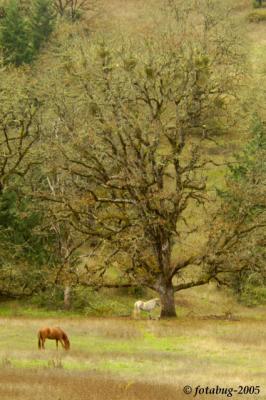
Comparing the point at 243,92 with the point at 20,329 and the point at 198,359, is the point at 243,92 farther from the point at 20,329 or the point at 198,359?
the point at 198,359

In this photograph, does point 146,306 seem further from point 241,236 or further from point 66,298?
point 66,298

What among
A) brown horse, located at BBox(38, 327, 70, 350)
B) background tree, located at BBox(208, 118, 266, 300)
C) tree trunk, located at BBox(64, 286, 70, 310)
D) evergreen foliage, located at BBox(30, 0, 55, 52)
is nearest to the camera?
brown horse, located at BBox(38, 327, 70, 350)

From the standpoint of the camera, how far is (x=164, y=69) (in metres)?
39.6

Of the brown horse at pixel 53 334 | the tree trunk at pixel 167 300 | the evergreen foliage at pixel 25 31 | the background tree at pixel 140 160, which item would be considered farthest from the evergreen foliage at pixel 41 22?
the brown horse at pixel 53 334

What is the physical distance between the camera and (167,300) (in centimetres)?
3884

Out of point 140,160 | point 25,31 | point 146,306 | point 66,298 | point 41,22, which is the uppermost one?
point 41,22

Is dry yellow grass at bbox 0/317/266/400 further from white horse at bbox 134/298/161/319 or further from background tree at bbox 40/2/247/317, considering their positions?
background tree at bbox 40/2/247/317

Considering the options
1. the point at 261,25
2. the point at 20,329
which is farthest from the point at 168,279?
the point at 261,25

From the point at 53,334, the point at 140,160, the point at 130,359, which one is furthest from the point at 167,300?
the point at 130,359

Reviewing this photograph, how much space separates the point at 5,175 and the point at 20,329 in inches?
630

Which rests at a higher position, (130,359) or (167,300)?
(130,359)

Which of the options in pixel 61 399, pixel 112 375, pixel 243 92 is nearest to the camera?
pixel 61 399

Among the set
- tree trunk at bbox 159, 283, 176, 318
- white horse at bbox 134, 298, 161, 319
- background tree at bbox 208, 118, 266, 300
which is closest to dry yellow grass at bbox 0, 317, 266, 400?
white horse at bbox 134, 298, 161, 319

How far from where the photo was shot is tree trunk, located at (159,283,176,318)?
38750 millimetres
